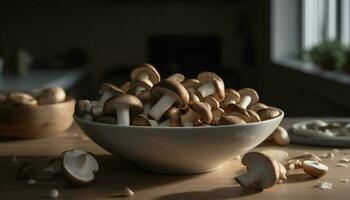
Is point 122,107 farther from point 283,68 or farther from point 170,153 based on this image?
point 283,68

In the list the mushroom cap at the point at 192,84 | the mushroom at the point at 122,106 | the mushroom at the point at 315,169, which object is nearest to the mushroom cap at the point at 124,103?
the mushroom at the point at 122,106

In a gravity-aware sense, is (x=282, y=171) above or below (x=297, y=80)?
above

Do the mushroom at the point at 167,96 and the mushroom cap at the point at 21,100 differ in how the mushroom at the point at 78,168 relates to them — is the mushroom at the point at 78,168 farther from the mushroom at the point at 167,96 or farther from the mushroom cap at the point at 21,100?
the mushroom cap at the point at 21,100

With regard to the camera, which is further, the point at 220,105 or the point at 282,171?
the point at 220,105

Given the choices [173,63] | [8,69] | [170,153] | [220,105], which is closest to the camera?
[170,153]

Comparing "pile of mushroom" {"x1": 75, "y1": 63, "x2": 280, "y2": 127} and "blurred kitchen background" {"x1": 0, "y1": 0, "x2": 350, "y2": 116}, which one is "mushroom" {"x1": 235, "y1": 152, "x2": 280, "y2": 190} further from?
"blurred kitchen background" {"x1": 0, "y1": 0, "x2": 350, "y2": 116}

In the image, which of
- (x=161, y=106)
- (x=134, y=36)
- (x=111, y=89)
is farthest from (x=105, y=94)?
(x=134, y=36)

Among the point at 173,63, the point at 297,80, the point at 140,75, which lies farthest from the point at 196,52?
the point at 140,75

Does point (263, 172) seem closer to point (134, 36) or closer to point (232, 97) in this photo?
point (232, 97)
